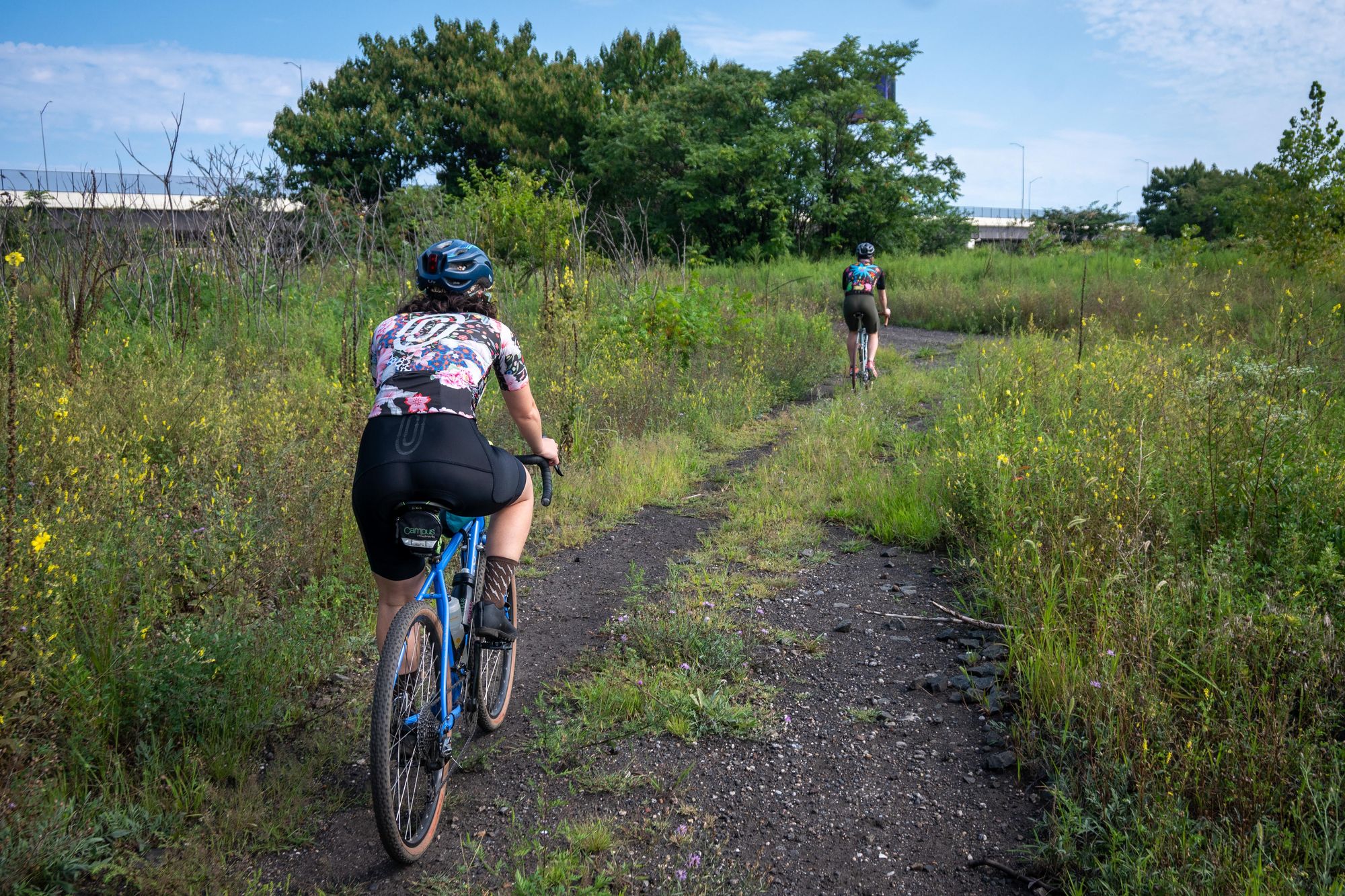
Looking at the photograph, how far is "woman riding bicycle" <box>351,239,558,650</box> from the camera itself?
2779 mm

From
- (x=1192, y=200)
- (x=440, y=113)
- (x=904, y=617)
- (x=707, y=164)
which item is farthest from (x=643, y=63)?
(x=904, y=617)

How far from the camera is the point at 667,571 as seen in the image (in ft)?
18.0

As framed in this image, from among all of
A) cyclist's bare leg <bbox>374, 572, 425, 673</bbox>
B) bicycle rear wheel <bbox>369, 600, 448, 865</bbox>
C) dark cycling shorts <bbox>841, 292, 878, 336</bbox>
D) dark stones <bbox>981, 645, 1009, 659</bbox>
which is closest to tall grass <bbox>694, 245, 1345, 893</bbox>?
dark stones <bbox>981, 645, 1009, 659</bbox>

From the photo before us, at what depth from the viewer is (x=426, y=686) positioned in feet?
9.15

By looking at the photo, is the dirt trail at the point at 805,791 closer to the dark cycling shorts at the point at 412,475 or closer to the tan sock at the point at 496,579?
the tan sock at the point at 496,579

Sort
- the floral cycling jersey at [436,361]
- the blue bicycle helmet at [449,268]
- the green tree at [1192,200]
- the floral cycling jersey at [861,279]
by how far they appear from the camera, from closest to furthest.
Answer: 1. the floral cycling jersey at [436,361]
2. the blue bicycle helmet at [449,268]
3. the floral cycling jersey at [861,279]
4. the green tree at [1192,200]

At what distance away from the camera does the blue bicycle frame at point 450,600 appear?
113 inches

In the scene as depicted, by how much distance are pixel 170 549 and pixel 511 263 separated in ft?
37.0

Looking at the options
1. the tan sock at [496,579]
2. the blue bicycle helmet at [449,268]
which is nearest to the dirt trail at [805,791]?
the tan sock at [496,579]

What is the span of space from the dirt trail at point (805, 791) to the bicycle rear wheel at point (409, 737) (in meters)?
0.14

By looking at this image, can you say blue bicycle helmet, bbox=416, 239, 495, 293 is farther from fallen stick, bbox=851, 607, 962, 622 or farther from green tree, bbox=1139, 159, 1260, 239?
green tree, bbox=1139, 159, 1260, 239

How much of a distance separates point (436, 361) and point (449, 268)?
44 centimetres

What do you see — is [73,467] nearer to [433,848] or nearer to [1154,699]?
[433,848]

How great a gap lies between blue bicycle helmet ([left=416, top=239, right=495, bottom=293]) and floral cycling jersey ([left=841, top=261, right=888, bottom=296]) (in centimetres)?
901
